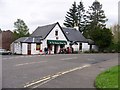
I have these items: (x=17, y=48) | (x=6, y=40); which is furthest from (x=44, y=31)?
(x=6, y=40)

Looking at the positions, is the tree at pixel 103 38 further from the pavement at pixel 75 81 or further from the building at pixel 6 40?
the pavement at pixel 75 81

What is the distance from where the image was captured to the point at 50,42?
5822cm

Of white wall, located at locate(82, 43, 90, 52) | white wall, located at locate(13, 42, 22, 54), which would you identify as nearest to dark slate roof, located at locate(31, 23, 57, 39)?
white wall, located at locate(13, 42, 22, 54)

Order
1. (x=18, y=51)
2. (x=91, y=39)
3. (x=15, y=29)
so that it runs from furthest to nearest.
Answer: (x=15, y=29), (x=91, y=39), (x=18, y=51)

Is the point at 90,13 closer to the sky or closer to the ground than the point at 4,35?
closer to the sky

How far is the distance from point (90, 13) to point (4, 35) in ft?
119

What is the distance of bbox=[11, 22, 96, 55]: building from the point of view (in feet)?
184

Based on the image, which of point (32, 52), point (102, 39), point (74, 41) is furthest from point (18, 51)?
point (102, 39)

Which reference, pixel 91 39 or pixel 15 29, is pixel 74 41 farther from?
pixel 15 29

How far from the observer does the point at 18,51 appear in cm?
5747

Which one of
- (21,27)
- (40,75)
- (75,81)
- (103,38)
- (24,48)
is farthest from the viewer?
(21,27)

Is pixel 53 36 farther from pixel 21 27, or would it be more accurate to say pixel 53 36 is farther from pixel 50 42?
pixel 21 27

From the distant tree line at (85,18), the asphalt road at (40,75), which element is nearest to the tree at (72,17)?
the distant tree line at (85,18)

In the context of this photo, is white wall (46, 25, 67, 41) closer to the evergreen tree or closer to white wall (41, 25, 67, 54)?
white wall (41, 25, 67, 54)
